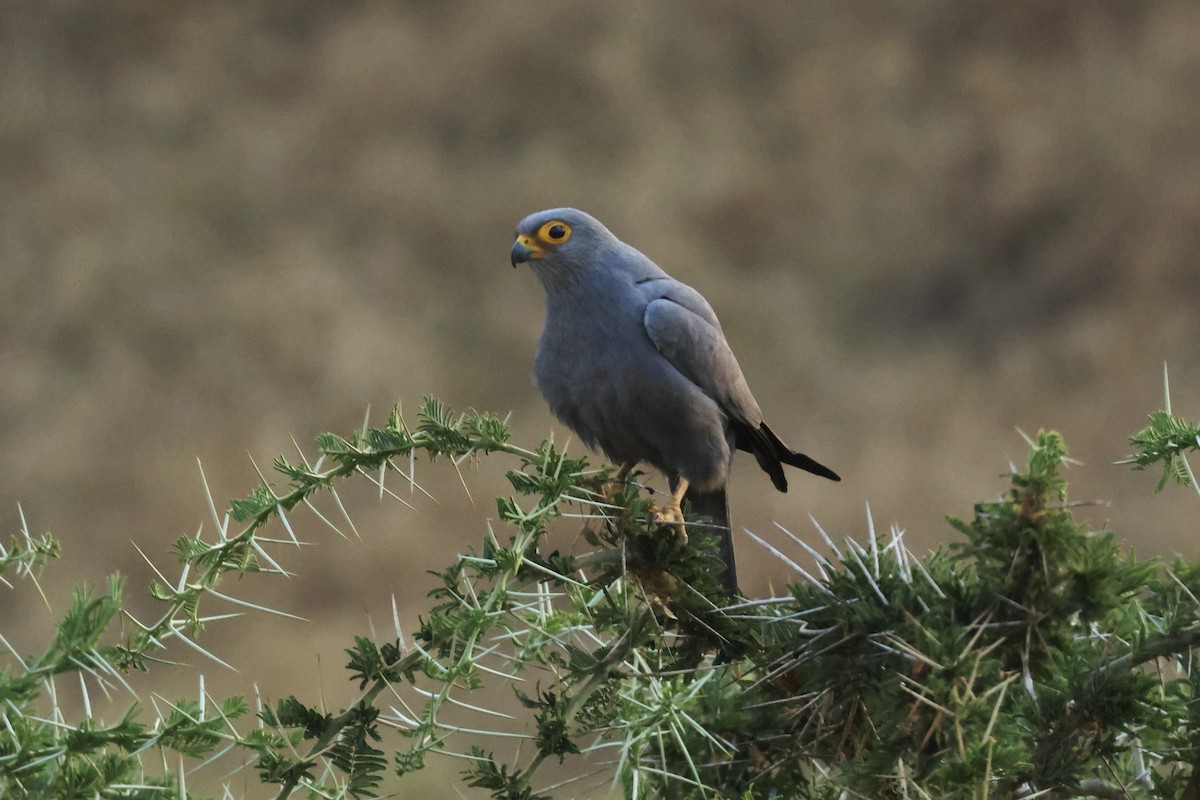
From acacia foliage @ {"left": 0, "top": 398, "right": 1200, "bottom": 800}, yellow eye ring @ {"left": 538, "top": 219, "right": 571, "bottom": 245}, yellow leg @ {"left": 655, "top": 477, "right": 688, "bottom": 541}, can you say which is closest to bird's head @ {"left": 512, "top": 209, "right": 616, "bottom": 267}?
yellow eye ring @ {"left": 538, "top": 219, "right": 571, "bottom": 245}

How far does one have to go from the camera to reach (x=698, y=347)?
4.14 ft

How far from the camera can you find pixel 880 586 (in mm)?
571

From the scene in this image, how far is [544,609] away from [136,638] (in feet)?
0.76

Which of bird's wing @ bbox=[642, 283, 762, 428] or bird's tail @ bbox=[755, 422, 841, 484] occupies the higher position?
bird's wing @ bbox=[642, 283, 762, 428]

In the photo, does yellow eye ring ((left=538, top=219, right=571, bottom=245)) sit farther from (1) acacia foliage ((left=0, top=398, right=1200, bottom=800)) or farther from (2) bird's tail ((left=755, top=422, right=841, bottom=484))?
(1) acacia foliage ((left=0, top=398, right=1200, bottom=800))

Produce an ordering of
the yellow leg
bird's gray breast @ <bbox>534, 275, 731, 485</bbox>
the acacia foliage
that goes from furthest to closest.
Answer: bird's gray breast @ <bbox>534, 275, 731, 485</bbox> → the yellow leg → the acacia foliage

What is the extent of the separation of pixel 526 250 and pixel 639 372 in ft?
0.66

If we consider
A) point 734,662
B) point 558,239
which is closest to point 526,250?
point 558,239

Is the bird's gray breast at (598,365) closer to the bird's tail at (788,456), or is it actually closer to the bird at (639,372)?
the bird at (639,372)

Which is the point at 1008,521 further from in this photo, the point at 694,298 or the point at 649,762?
the point at 694,298

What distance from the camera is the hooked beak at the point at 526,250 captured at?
4.31 ft

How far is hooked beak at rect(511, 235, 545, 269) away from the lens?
1314mm

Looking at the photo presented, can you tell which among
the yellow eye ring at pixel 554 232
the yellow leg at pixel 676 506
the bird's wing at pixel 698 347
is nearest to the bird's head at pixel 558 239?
the yellow eye ring at pixel 554 232

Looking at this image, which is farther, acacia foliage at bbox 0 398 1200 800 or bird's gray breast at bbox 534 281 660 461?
bird's gray breast at bbox 534 281 660 461
